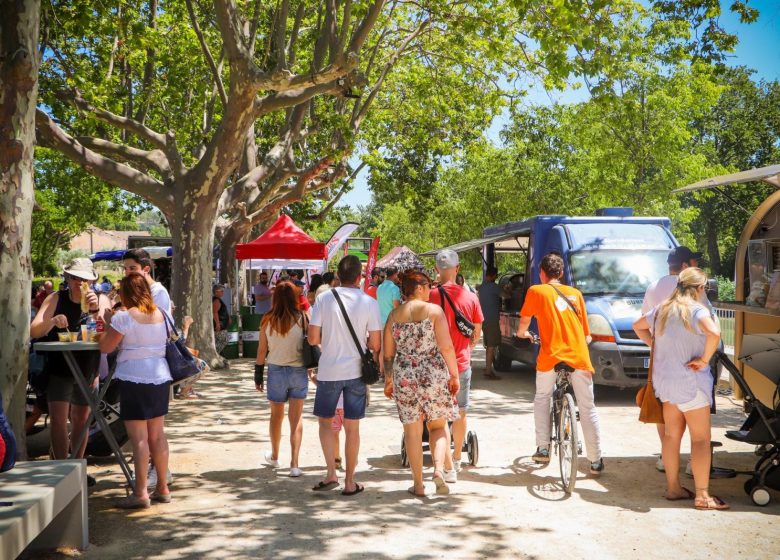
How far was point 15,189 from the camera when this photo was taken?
216 inches

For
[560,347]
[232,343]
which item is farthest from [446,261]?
[232,343]

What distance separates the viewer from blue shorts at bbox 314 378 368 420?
6367mm

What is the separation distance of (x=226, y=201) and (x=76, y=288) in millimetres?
9748

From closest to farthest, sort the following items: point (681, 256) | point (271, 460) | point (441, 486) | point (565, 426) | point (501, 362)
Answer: point (441, 486), point (565, 426), point (681, 256), point (271, 460), point (501, 362)

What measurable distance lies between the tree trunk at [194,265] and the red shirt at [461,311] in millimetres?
8435

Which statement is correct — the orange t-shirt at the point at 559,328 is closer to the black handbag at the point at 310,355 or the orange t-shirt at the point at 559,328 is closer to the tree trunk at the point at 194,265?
the black handbag at the point at 310,355

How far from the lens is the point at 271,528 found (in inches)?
216

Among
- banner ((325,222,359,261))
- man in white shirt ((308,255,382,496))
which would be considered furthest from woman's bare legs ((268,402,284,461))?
banner ((325,222,359,261))

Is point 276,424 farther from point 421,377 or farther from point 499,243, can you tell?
point 499,243

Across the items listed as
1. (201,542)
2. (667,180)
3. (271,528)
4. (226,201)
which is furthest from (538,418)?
(667,180)

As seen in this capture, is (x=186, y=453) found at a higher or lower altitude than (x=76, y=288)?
lower

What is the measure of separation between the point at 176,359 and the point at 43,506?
188 centimetres

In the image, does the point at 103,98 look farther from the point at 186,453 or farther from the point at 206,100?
the point at 186,453

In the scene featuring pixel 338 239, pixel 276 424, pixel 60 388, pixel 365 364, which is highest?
pixel 338 239
